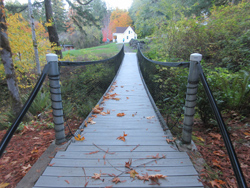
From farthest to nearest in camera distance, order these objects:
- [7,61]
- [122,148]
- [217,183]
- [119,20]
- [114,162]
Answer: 1. [119,20]
2. [7,61]
3. [122,148]
4. [114,162]
5. [217,183]

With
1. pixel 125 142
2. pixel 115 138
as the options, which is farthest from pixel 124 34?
pixel 125 142

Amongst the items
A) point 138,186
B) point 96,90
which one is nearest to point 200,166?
point 138,186

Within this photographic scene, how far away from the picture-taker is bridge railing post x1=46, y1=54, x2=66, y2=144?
1.74 meters

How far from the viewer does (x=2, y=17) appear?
3232 mm

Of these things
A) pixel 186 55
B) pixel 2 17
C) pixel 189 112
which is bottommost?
pixel 189 112

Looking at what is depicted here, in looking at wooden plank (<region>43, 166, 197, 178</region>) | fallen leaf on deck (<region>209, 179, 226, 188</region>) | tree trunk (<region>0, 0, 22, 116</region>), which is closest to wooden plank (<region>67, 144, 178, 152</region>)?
wooden plank (<region>43, 166, 197, 178</region>)

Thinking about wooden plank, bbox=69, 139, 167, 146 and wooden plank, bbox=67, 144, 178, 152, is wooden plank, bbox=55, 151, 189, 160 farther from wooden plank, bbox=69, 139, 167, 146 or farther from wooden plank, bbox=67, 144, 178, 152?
wooden plank, bbox=69, 139, 167, 146

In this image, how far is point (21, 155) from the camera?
204 centimetres

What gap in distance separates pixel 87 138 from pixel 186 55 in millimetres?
5816

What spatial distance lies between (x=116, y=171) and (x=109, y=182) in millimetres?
146

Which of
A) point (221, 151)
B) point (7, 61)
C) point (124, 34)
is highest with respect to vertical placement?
point (124, 34)

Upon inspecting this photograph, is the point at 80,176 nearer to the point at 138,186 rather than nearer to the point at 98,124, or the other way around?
the point at 138,186

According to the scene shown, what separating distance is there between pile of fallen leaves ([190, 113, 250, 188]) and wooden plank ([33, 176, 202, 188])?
15cm

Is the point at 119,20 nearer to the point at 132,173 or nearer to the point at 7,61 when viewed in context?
the point at 7,61
